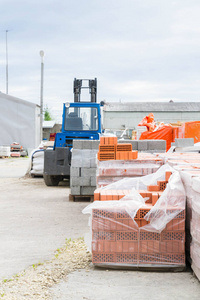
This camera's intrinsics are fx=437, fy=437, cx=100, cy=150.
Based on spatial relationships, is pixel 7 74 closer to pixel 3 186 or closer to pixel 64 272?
pixel 3 186

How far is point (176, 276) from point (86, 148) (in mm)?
6259

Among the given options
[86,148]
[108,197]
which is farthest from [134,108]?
[108,197]

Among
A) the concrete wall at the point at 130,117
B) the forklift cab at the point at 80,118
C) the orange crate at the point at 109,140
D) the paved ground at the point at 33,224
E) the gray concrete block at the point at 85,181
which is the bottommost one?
the paved ground at the point at 33,224

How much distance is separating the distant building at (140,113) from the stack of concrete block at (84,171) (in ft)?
149

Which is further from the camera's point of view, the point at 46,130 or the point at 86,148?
the point at 46,130

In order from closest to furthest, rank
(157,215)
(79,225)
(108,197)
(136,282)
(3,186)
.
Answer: (136,282) → (157,215) → (108,197) → (79,225) → (3,186)

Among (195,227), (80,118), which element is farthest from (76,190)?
(195,227)

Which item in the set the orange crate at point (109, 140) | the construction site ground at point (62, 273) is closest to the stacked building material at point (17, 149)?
the orange crate at point (109, 140)

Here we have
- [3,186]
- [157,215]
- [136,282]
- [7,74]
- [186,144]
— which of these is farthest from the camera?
[7,74]

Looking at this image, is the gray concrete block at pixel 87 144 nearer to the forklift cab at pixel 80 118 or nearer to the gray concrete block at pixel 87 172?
the gray concrete block at pixel 87 172

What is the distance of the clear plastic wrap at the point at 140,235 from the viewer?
5.04 meters

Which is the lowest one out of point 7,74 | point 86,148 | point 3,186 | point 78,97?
point 3,186

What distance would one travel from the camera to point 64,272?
194 inches

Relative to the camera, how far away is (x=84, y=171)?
1072 centimetres
